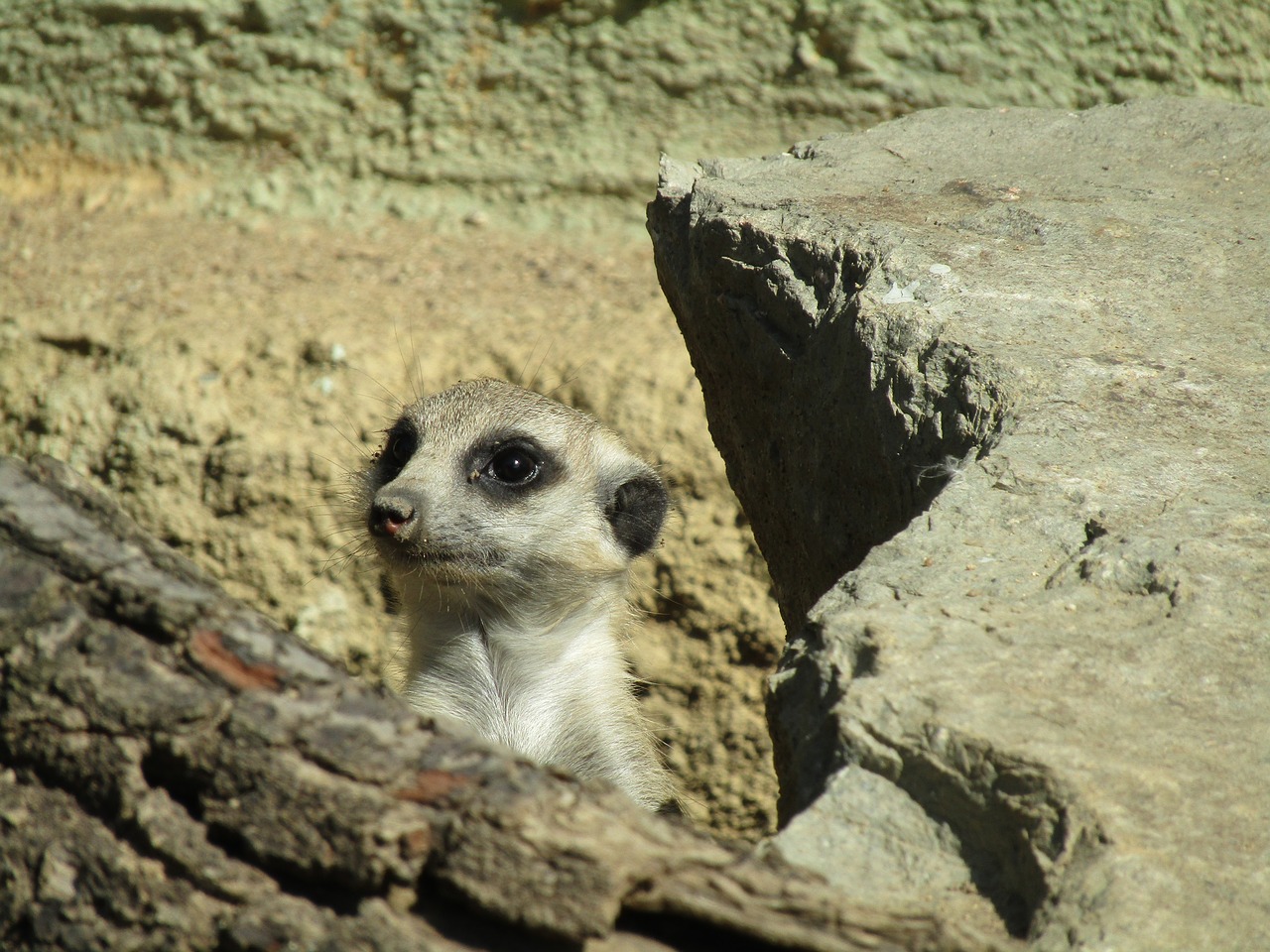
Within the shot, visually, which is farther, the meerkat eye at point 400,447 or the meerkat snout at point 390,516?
the meerkat eye at point 400,447

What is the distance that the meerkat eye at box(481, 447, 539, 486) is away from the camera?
3656mm

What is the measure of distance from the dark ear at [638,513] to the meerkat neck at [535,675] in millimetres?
172

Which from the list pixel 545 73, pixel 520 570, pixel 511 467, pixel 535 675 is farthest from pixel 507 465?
pixel 545 73

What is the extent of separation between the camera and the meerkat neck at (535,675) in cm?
347

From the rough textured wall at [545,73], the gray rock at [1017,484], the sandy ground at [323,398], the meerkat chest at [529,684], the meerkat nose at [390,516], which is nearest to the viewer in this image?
the gray rock at [1017,484]

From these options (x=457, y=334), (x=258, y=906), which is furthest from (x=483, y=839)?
(x=457, y=334)

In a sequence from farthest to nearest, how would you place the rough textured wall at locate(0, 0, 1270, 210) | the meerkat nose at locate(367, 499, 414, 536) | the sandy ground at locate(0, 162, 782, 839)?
the rough textured wall at locate(0, 0, 1270, 210), the sandy ground at locate(0, 162, 782, 839), the meerkat nose at locate(367, 499, 414, 536)

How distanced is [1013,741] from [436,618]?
2295 mm

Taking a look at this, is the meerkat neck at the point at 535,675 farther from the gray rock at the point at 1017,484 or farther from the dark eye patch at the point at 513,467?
the gray rock at the point at 1017,484

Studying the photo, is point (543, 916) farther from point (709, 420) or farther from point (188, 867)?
point (709, 420)

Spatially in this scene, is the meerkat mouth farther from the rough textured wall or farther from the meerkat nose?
the rough textured wall

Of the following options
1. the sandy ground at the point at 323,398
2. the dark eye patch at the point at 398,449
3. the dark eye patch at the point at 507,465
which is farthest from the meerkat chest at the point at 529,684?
the sandy ground at the point at 323,398

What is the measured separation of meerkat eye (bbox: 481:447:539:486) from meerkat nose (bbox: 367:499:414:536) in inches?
16.3

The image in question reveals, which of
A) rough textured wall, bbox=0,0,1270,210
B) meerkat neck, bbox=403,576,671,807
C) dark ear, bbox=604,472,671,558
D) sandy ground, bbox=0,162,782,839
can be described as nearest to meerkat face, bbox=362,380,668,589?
dark ear, bbox=604,472,671,558
